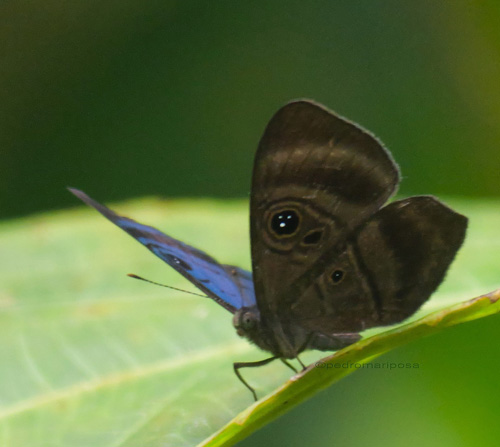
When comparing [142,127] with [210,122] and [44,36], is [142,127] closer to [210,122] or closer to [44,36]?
[210,122]

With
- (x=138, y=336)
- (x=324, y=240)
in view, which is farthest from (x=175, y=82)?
(x=324, y=240)

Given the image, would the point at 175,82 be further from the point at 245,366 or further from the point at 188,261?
the point at 245,366

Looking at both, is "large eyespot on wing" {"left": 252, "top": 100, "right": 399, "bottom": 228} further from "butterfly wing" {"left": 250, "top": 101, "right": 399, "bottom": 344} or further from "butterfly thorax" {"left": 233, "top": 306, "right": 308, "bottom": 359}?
"butterfly thorax" {"left": 233, "top": 306, "right": 308, "bottom": 359}

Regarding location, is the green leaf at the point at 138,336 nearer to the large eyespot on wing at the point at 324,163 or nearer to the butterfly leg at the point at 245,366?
the butterfly leg at the point at 245,366

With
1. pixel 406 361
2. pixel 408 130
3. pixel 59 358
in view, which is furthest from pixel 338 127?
pixel 408 130

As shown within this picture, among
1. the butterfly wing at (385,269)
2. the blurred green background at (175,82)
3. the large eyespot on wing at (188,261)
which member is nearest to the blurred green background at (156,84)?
the blurred green background at (175,82)
